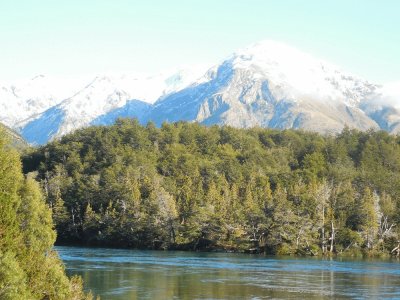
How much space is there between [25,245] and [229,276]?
50.6 meters

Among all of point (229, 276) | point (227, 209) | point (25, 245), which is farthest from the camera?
point (227, 209)

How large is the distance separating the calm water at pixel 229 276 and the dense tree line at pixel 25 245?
22.7m

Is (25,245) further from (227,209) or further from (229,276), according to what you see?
(227,209)

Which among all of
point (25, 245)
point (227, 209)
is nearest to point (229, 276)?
point (25, 245)

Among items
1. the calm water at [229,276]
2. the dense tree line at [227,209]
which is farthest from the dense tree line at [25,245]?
the dense tree line at [227,209]

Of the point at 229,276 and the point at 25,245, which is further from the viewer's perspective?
the point at 229,276

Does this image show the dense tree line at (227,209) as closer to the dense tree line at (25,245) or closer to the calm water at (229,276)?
the calm water at (229,276)

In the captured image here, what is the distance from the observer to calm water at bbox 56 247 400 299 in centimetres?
7700

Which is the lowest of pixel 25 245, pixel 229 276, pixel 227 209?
pixel 229 276

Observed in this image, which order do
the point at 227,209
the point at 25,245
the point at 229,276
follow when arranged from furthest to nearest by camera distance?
the point at 227,209 < the point at 229,276 < the point at 25,245

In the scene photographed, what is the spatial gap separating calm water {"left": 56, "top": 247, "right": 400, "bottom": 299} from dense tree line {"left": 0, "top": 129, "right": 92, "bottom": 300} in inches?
892

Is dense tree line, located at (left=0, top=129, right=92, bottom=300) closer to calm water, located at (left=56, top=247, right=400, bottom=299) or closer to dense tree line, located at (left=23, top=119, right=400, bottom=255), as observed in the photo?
calm water, located at (left=56, top=247, right=400, bottom=299)

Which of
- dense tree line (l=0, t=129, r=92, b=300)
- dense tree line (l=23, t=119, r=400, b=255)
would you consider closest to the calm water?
dense tree line (l=23, t=119, r=400, b=255)

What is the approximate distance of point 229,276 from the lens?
9338 cm
